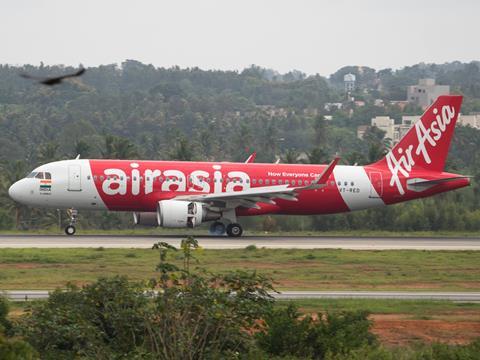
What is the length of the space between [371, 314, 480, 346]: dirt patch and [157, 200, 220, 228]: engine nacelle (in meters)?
23.2

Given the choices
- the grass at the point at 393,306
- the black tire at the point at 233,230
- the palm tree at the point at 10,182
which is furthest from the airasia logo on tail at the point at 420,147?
the grass at the point at 393,306

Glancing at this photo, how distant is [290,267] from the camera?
43375 millimetres

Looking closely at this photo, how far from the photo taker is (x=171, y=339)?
78.7 ft

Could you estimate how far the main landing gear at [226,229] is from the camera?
2232 inches

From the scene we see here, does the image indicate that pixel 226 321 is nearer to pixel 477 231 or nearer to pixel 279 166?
pixel 279 166

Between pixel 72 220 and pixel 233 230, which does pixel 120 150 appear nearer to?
pixel 72 220

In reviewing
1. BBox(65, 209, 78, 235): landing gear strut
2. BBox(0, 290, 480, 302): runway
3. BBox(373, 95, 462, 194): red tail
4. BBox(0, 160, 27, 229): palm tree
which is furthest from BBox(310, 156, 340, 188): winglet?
BBox(0, 160, 27, 229): palm tree

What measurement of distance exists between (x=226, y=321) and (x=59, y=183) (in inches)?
1248

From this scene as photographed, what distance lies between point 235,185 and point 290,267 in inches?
530

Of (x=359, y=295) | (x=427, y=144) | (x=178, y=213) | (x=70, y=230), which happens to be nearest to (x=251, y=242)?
(x=178, y=213)

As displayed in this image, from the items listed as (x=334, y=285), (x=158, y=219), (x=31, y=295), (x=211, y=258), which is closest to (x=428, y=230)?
(x=158, y=219)

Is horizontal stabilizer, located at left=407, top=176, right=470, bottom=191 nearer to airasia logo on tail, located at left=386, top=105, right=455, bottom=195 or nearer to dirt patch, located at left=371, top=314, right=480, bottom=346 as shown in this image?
airasia logo on tail, located at left=386, top=105, right=455, bottom=195

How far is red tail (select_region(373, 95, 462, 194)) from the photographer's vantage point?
59250mm

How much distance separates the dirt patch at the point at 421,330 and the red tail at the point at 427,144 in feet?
92.6
